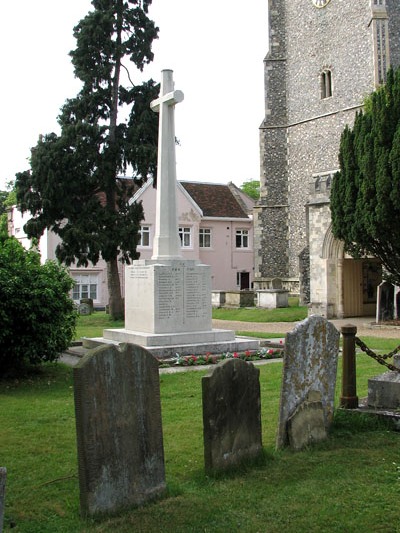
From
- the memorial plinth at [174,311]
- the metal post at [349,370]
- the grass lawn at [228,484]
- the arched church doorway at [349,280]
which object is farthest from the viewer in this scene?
the arched church doorway at [349,280]

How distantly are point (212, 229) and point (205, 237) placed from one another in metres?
0.75

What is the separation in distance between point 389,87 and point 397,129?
4.47ft

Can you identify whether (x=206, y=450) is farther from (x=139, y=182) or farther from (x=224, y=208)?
(x=224, y=208)

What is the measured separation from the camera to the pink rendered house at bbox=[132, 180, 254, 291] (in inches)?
1522

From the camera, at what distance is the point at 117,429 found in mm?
4121

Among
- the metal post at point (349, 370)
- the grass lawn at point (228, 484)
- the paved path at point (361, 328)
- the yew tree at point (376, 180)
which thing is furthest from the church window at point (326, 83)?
the grass lawn at point (228, 484)

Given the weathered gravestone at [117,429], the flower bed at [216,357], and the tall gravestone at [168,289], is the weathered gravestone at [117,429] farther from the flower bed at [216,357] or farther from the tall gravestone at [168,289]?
the tall gravestone at [168,289]

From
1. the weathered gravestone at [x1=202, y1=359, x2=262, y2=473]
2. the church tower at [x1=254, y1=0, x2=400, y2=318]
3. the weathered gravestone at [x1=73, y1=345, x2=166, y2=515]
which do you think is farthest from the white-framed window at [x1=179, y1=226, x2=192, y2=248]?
the weathered gravestone at [x1=73, y1=345, x2=166, y2=515]

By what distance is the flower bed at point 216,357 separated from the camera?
34.0 feet

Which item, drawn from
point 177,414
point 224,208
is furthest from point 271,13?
point 177,414

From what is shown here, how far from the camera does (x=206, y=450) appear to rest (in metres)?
4.69

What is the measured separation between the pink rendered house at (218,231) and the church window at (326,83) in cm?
1112

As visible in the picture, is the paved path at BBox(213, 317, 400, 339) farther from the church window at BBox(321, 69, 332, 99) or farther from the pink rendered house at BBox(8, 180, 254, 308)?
the pink rendered house at BBox(8, 180, 254, 308)

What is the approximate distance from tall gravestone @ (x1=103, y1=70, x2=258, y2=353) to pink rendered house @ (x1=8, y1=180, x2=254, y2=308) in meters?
23.9
